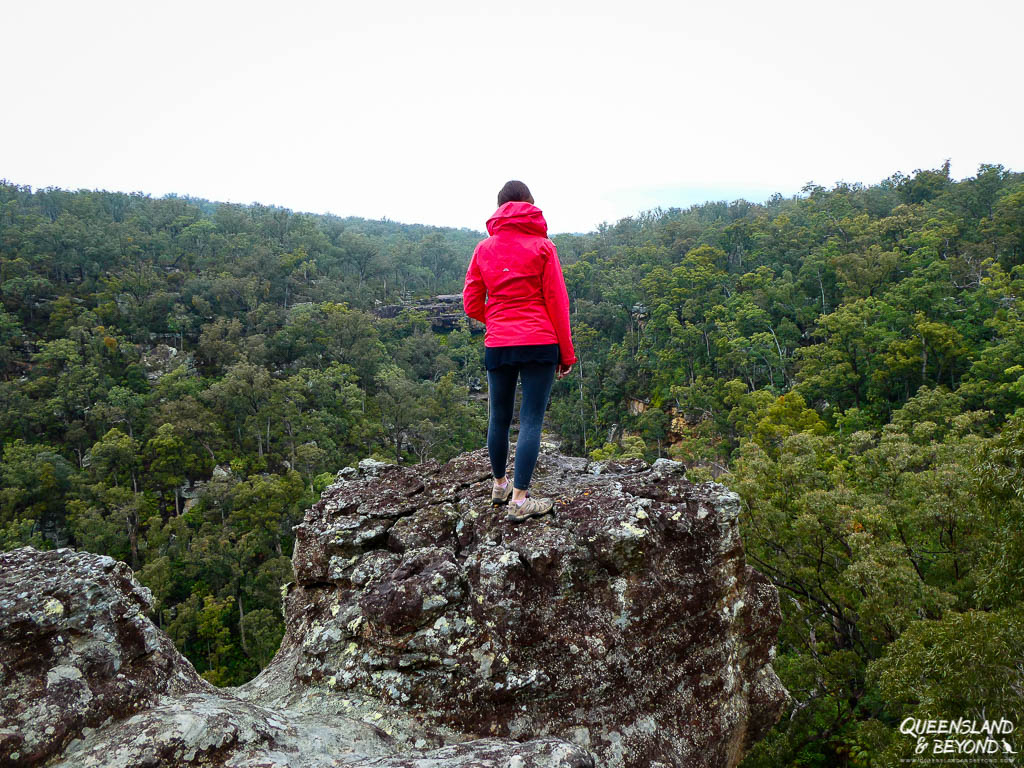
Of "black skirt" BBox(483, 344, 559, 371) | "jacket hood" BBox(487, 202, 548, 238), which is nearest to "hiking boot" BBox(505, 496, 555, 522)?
"black skirt" BBox(483, 344, 559, 371)

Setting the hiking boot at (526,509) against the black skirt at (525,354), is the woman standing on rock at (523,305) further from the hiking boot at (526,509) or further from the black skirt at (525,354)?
the hiking boot at (526,509)

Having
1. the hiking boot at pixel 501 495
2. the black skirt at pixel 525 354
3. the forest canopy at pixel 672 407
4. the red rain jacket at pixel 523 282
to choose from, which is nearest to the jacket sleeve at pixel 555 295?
the red rain jacket at pixel 523 282

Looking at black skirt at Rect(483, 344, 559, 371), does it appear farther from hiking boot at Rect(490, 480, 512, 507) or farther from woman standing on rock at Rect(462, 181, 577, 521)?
hiking boot at Rect(490, 480, 512, 507)

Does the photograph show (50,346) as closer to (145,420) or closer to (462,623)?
(145,420)

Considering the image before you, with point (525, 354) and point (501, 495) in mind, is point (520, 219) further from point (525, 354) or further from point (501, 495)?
point (501, 495)

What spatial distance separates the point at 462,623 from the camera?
2957 mm

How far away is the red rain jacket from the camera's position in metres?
3.00

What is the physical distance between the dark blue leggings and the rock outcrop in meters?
0.43

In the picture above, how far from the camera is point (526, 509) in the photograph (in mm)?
3377

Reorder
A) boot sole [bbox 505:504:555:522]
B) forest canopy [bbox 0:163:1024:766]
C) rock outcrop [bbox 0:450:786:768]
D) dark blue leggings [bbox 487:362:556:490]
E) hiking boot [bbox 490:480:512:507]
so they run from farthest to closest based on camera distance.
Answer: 1. forest canopy [bbox 0:163:1024:766]
2. hiking boot [bbox 490:480:512:507]
3. boot sole [bbox 505:504:555:522]
4. dark blue leggings [bbox 487:362:556:490]
5. rock outcrop [bbox 0:450:786:768]

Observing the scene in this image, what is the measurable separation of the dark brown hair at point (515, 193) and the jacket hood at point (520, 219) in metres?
0.06

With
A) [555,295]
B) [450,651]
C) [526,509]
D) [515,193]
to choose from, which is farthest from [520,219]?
[450,651]

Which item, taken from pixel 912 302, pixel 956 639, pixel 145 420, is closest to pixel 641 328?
pixel 912 302

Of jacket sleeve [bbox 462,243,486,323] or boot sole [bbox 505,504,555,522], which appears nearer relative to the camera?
jacket sleeve [bbox 462,243,486,323]
